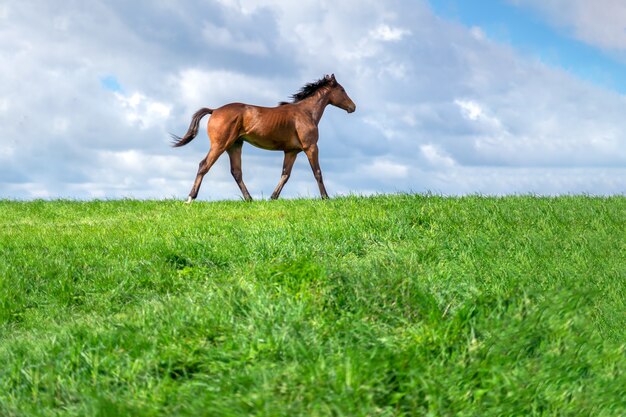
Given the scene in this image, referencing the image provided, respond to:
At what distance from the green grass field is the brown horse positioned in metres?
6.27

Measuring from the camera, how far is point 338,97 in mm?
17734

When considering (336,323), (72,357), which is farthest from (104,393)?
(336,323)

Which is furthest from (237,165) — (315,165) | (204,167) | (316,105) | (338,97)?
(338,97)

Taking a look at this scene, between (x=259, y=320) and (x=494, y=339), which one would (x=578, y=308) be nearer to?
(x=494, y=339)

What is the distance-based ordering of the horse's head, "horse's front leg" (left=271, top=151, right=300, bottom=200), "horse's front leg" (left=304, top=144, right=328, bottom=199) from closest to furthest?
"horse's front leg" (left=304, top=144, right=328, bottom=199)
"horse's front leg" (left=271, top=151, right=300, bottom=200)
the horse's head

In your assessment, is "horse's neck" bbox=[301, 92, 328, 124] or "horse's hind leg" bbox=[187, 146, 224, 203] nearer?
"horse's hind leg" bbox=[187, 146, 224, 203]

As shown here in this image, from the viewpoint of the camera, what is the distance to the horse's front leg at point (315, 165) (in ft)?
53.5

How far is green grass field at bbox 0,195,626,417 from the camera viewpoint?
4.51 m

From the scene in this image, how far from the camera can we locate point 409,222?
36.8 feet

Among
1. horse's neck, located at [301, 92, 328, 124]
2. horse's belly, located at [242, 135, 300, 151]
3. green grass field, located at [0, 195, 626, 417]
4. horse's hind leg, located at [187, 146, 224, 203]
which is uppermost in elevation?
horse's neck, located at [301, 92, 328, 124]

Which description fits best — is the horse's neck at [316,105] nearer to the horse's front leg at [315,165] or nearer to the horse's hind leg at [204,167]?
the horse's front leg at [315,165]

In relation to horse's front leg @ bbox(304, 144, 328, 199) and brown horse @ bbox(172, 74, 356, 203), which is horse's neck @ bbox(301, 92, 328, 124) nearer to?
brown horse @ bbox(172, 74, 356, 203)

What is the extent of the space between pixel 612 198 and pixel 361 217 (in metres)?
6.40

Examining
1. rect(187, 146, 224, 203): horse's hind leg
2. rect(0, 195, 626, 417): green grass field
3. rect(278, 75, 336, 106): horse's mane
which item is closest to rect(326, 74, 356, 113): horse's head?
rect(278, 75, 336, 106): horse's mane
